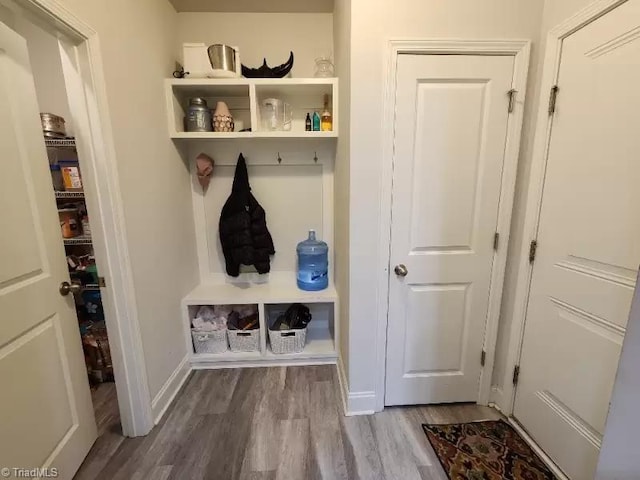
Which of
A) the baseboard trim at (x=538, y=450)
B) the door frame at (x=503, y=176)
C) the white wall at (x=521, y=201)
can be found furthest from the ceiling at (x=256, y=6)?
the baseboard trim at (x=538, y=450)

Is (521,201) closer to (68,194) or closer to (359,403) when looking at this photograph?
(359,403)

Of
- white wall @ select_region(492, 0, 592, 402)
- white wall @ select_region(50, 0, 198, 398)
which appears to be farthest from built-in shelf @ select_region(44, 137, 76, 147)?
white wall @ select_region(492, 0, 592, 402)

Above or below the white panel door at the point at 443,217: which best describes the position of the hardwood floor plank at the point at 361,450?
below

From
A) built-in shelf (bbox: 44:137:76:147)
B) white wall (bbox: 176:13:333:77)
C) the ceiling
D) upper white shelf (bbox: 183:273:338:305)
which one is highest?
the ceiling

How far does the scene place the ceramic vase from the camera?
199 centimetres

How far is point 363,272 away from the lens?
1609 millimetres

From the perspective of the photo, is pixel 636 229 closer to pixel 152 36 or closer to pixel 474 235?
pixel 474 235

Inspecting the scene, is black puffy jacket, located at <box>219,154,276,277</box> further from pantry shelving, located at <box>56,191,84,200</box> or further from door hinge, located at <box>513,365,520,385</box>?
door hinge, located at <box>513,365,520,385</box>

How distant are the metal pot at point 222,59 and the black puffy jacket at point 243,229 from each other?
0.56m

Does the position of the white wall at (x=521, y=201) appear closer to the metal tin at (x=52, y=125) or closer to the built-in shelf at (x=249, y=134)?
the built-in shelf at (x=249, y=134)

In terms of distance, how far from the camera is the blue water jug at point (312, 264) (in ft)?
7.31

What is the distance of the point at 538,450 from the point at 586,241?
3.69 feet

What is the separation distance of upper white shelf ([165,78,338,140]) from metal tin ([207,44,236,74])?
0.09 metres

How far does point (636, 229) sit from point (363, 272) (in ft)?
3.62
